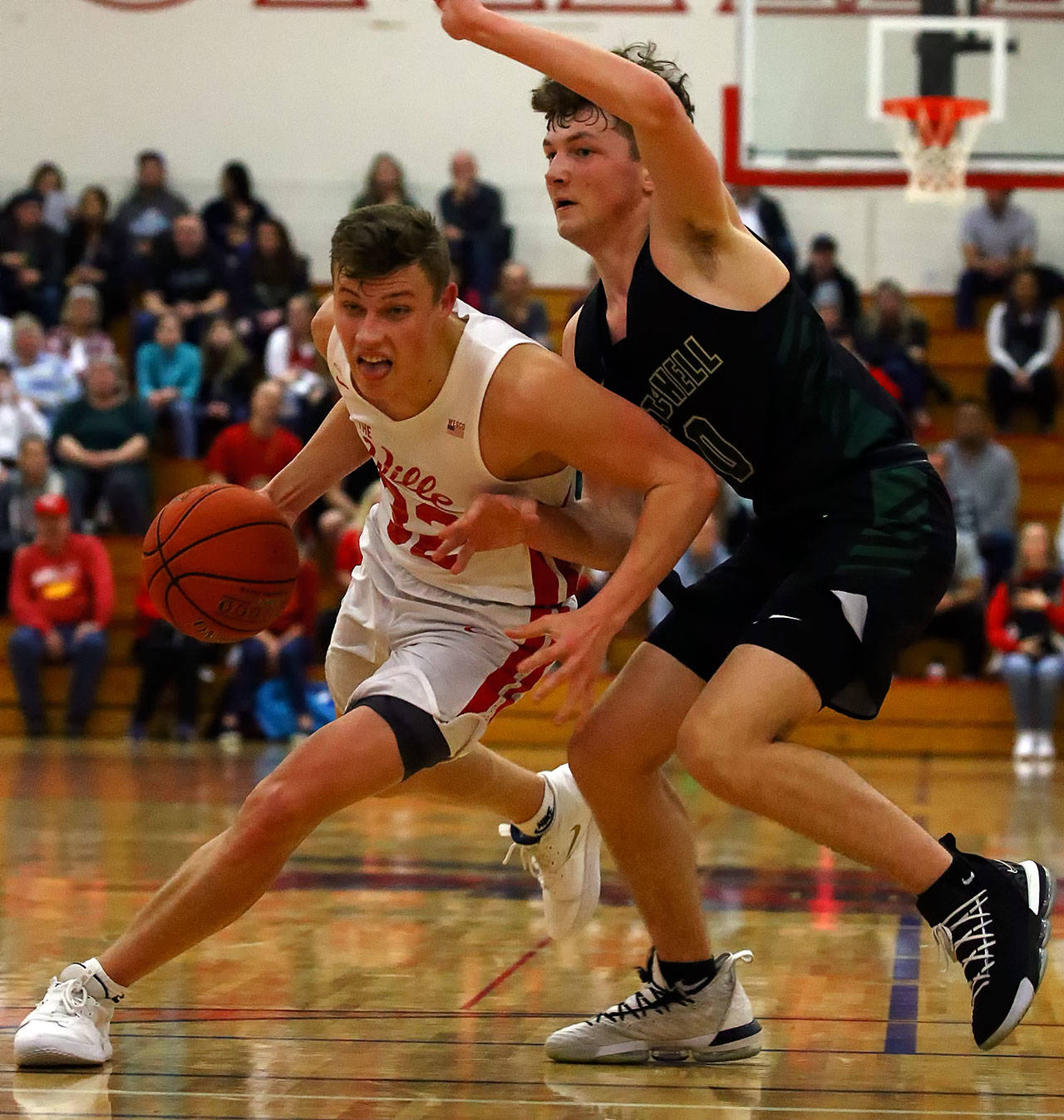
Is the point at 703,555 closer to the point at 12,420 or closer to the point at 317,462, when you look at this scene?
the point at 12,420

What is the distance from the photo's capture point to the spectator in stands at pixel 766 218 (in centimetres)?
1375

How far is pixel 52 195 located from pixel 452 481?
12.7 metres

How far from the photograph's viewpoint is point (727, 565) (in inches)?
157

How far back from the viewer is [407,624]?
13.1ft

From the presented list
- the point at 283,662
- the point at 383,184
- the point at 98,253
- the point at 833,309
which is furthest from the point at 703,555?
the point at 98,253

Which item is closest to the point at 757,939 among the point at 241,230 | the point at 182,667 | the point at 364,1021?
the point at 364,1021

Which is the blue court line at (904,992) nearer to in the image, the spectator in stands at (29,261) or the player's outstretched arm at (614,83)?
the player's outstretched arm at (614,83)

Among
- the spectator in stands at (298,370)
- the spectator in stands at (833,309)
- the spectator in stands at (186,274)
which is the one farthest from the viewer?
the spectator in stands at (186,274)

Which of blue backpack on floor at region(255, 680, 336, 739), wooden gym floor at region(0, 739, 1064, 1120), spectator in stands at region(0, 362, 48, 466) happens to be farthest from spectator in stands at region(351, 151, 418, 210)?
wooden gym floor at region(0, 739, 1064, 1120)

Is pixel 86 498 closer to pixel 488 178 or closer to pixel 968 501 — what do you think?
pixel 488 178

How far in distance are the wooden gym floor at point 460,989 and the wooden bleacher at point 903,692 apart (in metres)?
3.51

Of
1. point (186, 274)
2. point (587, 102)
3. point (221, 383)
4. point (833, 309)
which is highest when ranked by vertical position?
point (587, 102)

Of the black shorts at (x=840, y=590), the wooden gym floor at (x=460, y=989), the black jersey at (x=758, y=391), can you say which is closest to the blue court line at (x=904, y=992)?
the wooden gym floor at (x=460, y=989)

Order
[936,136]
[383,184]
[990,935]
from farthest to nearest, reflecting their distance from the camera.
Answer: [383,184] < [936,136] < [990,935]
